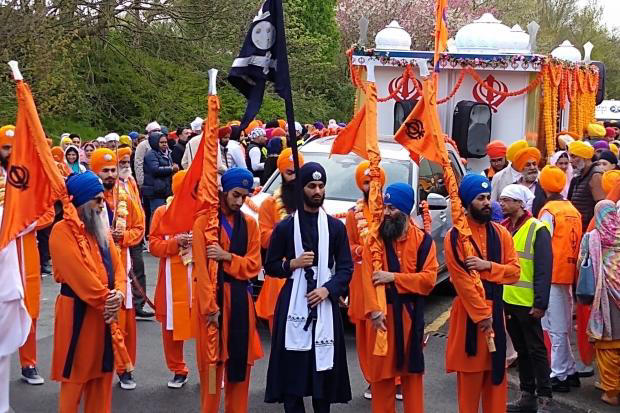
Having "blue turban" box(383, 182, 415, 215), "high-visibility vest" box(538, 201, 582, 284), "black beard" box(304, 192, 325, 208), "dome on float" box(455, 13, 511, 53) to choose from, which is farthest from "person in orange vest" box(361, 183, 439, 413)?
"dome on float" box(455, 13, 511, 53)

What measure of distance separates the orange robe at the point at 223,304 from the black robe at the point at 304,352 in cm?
19

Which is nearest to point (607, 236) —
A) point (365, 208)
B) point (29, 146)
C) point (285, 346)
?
point (365, 208)

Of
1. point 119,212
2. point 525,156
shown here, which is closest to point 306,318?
point 119,212

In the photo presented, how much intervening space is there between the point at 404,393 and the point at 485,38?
9.02 meters

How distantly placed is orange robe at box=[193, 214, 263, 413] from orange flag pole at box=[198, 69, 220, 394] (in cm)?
5

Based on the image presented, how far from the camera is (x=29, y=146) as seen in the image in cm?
592

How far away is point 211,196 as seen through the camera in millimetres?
5914

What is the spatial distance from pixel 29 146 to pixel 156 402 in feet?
8.07

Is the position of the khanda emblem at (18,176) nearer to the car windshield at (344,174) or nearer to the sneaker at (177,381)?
the sneaker at (177,381)

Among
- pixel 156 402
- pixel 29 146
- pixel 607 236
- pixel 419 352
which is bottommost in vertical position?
pixel 156 402

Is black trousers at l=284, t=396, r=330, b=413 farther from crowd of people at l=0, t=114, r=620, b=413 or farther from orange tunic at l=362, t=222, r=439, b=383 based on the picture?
orange tunic at l=362, t=222, r=439, b=383

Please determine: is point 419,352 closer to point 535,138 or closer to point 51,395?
point 51,395

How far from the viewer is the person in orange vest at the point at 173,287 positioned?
7324 millimetres

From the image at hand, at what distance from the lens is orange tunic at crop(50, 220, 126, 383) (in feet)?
18.7
